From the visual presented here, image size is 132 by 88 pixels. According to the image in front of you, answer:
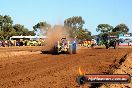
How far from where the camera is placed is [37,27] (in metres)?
174

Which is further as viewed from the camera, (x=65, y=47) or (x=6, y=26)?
(x=6, y=26)

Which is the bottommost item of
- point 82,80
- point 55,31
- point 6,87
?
point 6,87

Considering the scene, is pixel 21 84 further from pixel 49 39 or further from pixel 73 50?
pixel 49 39

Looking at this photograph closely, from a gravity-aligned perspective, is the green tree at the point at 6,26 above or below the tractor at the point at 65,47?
above

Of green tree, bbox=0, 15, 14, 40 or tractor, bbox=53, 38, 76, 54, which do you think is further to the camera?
green tree, bbox=0, 15, 14, 40

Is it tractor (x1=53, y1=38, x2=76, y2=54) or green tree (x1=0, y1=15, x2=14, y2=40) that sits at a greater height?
green tree (x1=0, y1=15, x2=14, y2=40)

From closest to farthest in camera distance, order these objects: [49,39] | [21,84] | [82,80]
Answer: [82,80]
[21,84]
[49,39]

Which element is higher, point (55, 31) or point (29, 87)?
point (55, 31)

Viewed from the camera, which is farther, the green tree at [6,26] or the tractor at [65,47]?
the green tree at [6,26]

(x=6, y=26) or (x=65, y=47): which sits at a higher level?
(x=6, y=26)

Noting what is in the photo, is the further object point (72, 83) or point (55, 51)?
point (55, 51)

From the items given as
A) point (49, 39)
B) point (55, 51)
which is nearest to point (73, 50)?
point (55, 51)

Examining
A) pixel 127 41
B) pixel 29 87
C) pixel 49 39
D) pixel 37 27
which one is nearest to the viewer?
pixel 29 87

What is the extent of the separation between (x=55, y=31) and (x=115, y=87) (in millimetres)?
34954
